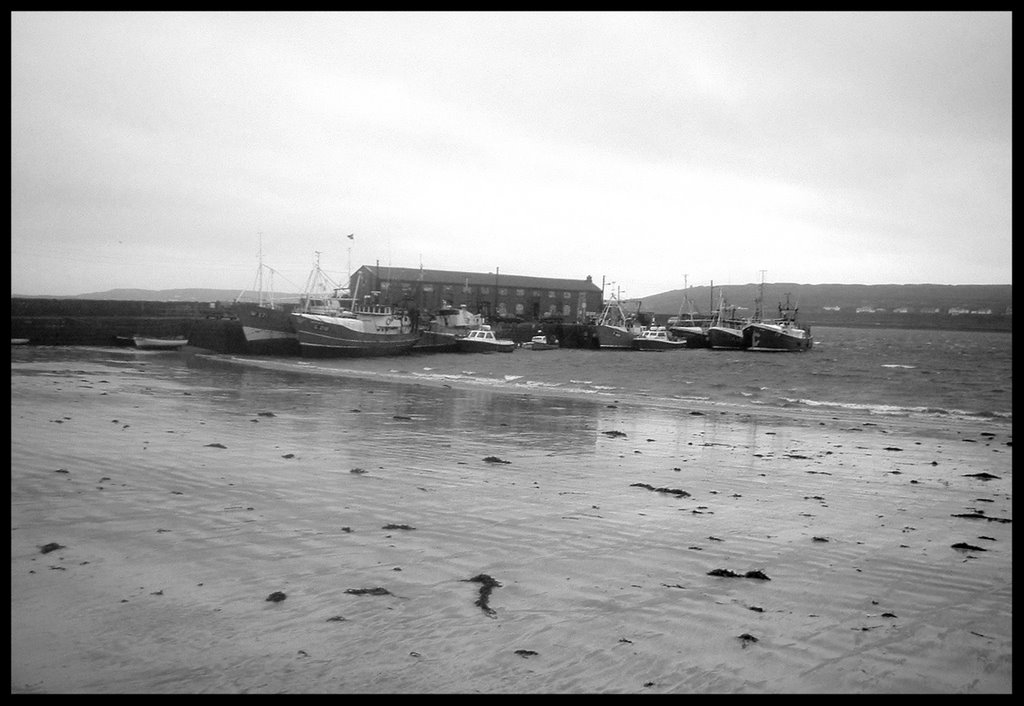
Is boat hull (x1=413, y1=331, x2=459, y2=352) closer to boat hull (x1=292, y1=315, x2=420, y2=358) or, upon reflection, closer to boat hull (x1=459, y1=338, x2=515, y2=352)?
boat hull (x1=459, y1=338, x2=515, y2=352)

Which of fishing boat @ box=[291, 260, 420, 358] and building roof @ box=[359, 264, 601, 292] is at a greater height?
building roof @ box=[359, 264, 601, 292]

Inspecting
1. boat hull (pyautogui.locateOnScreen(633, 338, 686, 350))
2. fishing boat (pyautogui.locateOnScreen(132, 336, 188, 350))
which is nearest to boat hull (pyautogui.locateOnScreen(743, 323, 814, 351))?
boat hull (pyautogui.locateOnScreen(633, 338, 686, 350))

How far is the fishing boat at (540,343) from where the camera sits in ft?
209

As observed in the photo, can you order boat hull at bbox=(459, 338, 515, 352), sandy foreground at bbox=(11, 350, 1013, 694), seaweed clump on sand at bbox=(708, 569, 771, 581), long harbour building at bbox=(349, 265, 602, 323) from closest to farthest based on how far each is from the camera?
sandy foreground at bbox=(11, 350, 1013, 694)
seaweed clump on sand at bbox=(708, 569, 771, 581)
boat hull at bbox=(459, 338, 515, 352)
long harbour building at bbox=(349, 265, 602, 323)

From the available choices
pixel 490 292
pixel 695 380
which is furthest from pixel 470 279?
pixel 695 380

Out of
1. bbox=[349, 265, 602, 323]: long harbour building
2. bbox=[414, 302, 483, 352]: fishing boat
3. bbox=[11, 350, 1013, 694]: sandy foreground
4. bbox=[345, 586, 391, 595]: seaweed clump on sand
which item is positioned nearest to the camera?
bbox=[11, 350, 1013, 694]: sandy foreground

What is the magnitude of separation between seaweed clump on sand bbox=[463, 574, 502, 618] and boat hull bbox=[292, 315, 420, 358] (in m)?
40.5

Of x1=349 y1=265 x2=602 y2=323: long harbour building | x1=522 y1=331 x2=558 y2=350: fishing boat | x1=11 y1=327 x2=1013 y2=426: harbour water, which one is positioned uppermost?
x1=349 y1=265 x2=602 y2=323: long harbour building

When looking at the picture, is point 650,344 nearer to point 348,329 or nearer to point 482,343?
point 482,343

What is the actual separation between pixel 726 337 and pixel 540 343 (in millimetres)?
19361

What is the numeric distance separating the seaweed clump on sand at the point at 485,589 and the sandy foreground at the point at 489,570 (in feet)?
0.08

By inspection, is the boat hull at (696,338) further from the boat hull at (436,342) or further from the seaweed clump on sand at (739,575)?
the seaweed clump on sand at (739,575)

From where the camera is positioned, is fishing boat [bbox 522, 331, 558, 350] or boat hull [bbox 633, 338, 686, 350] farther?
boat hull [bbox 633, 338, 686, 350]

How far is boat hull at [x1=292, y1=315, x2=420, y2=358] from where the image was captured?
145 feet
